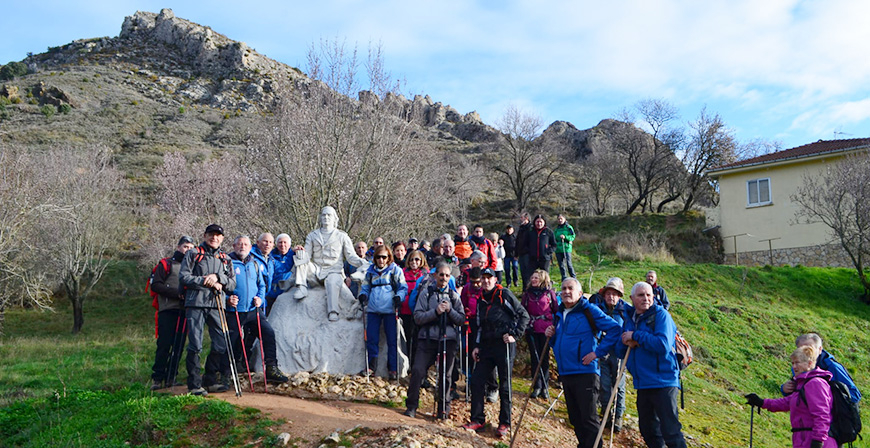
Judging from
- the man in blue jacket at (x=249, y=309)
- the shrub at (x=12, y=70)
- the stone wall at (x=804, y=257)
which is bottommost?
the man in blue jacket at (x=249, y=309)

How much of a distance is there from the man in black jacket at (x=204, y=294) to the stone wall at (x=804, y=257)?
25226 mm

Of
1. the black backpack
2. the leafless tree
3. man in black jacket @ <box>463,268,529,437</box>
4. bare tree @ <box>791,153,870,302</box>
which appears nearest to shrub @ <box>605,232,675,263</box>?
bare tree @ <box>791,153,870,302</box>

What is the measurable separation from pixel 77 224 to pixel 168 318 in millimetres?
19059

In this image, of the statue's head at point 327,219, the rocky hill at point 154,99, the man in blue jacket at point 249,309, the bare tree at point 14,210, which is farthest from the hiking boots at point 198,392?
the rocky hill at point 154,99

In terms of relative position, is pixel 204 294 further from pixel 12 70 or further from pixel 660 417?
pixel 12 70

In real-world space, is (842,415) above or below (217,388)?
above

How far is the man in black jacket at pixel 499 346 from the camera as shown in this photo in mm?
7000

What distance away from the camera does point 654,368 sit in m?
5.52

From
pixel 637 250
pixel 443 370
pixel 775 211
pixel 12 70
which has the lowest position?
pixel 443 370

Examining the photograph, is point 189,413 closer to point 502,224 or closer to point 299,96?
point 299,96

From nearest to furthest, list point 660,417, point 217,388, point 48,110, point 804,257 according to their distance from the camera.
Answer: point 660,417, point 217,388, point 804,257, point 48,110

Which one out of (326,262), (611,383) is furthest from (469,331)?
(326,262)

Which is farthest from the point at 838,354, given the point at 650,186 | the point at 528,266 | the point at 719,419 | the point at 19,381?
the point at 650,186

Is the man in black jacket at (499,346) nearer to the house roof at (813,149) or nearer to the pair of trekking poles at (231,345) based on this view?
the pair of trekking poles at (231,345)
